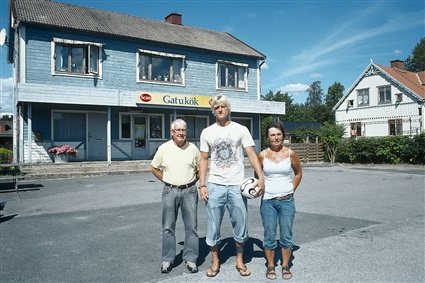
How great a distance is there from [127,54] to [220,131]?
1612 cm

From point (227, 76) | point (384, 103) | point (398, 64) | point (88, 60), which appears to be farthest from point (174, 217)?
point (398, 64)

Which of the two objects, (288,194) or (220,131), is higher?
(220,131)

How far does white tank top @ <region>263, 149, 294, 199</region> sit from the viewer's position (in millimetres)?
3980

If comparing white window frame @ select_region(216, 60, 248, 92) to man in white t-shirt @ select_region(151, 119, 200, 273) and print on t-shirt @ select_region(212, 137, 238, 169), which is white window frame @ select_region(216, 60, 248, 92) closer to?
man in white t-shirt @ select_region(151, 119, 200, 273)

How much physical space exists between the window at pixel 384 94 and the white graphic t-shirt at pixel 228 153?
35.4 meters

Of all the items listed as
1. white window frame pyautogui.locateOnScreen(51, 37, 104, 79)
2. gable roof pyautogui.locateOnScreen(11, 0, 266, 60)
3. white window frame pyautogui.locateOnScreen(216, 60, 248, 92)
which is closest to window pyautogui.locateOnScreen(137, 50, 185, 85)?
gable roof pyautogui.locateOnScreen(11, 0, 266, 60)

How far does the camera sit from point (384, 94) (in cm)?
3519

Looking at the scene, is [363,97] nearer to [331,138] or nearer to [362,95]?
[362,95]

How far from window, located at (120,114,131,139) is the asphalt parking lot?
9.20m

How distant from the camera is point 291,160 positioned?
407 cm

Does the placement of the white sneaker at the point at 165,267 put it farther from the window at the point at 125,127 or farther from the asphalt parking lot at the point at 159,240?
the window at the point at 125,127

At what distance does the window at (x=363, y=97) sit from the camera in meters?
37.0

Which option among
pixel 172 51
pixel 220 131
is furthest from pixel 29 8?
pixel 220 131

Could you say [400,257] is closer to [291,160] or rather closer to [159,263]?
[291,160]
